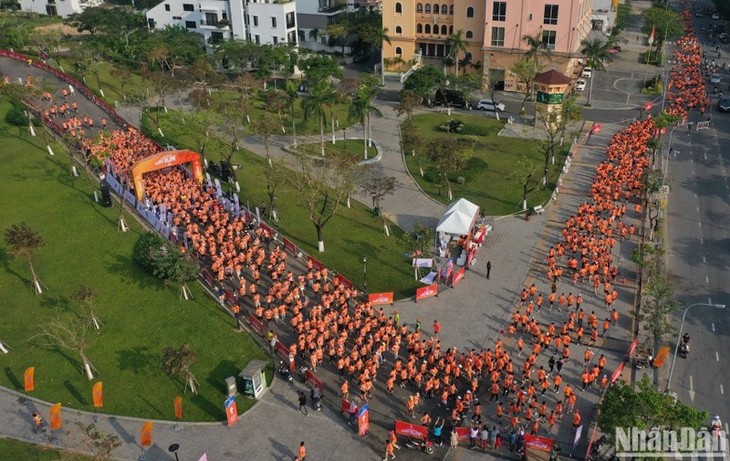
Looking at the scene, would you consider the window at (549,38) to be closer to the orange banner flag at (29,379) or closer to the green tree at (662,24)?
the green tree at (662,24)

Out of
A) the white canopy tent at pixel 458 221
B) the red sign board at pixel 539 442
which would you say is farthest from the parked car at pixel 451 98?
the red sign board at pixel 539 442

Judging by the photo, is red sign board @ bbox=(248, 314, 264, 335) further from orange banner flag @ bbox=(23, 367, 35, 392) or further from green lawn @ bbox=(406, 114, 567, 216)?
green lawn @ bbox=(406, 114, 567, 216)

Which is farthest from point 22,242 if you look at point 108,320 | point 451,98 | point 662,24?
point 662,24

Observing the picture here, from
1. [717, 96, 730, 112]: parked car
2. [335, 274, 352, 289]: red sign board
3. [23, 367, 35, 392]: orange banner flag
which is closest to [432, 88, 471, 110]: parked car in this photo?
[717, 96, 730, 112]: parked car

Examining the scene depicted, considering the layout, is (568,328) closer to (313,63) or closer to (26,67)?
(313,63)

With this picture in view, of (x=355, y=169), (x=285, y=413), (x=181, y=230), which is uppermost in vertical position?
(x=355, y=169)

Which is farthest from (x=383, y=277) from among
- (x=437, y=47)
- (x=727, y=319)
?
(x=437, y=47)

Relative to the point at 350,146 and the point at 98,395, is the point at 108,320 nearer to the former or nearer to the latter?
the point at 98,395
